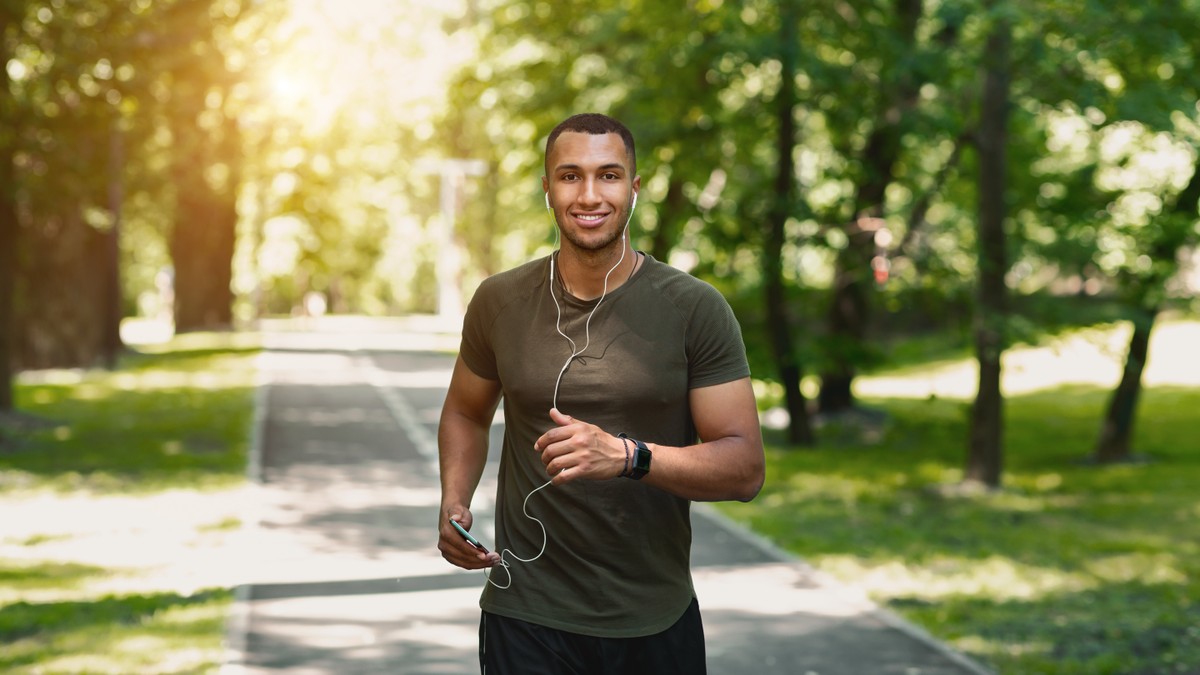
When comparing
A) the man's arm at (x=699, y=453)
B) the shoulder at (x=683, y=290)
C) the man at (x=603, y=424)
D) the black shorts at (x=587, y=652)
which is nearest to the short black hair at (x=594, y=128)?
the man at (x=603, y=424)

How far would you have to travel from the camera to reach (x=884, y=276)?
15.0m

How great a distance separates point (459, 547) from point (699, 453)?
65 cm

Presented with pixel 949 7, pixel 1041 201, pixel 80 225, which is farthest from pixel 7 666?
pixel 80 225

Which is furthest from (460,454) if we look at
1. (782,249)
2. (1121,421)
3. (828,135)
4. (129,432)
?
(828,135)

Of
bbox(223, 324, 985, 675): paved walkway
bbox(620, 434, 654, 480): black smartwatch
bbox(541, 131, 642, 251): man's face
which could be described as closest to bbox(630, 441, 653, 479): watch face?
bbox(620, 434, 654, 480): black smartwatch

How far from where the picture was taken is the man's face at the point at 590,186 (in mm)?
3389

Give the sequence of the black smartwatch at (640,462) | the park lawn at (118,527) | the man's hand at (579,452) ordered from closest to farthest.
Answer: the man's hand at (579,452)
the black smartwatch at (640,462)
the park lawn at (118,527)

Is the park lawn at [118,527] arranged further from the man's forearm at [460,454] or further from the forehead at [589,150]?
the forehead at [589,150]

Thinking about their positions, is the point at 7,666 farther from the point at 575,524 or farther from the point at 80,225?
the point at 80,225

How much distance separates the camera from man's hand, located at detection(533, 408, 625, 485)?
120 inches

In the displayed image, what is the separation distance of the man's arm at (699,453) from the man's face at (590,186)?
423 millimetres

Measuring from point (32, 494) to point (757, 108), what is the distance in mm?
8676

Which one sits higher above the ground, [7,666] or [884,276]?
[884,276]

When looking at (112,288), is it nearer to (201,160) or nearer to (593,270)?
(201,160)
